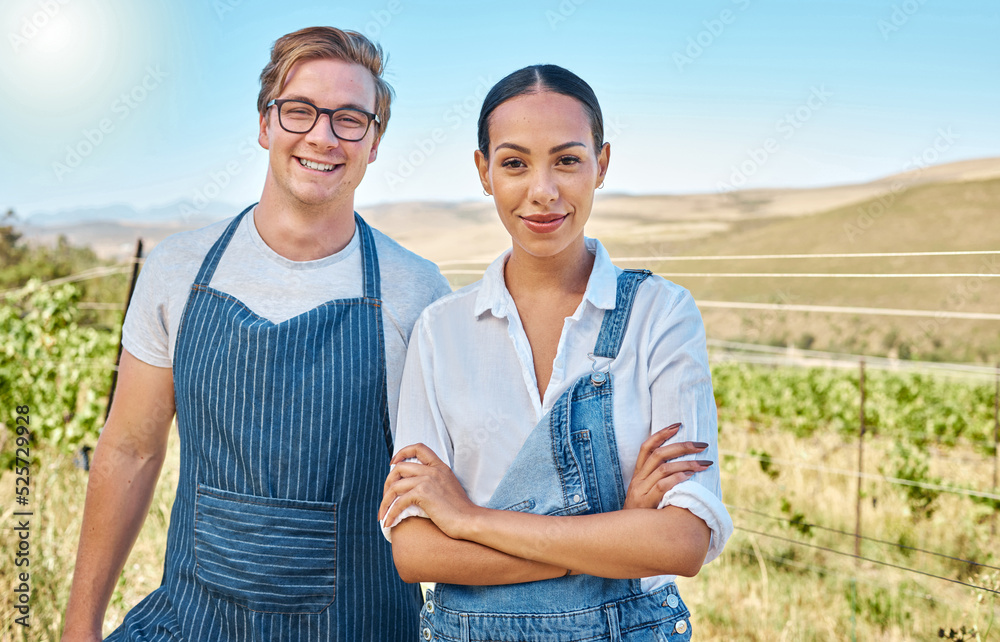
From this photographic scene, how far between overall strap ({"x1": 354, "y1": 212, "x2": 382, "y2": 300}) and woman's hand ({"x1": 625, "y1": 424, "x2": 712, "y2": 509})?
2.63 ft

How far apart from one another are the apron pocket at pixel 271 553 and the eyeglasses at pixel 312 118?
2.94ft

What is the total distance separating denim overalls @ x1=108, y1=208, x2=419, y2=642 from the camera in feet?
5.65

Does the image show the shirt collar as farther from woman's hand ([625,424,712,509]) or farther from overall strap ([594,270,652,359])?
woman's hand ([625,424,712,509])

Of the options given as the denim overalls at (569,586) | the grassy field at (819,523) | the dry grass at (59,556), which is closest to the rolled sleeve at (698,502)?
the denim overalls at (569,586)

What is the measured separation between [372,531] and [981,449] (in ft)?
26.6

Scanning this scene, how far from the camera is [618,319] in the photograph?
4.92 ft

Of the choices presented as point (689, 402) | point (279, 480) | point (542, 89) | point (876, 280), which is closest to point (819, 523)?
point (689, 402)

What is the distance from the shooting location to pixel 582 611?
1.38 meters

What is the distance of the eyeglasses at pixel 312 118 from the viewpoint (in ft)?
5.97

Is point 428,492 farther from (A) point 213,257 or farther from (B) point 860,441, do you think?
(B) point 860,441

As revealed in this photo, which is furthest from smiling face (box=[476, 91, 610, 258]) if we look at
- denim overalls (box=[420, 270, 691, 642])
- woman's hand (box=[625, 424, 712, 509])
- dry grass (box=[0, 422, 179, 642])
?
dry grass (box=[0, 422, 179, 642])

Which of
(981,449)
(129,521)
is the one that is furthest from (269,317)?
(981,449)

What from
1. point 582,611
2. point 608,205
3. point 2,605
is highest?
point 608,205

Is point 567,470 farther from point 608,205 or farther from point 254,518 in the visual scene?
point 608,205
